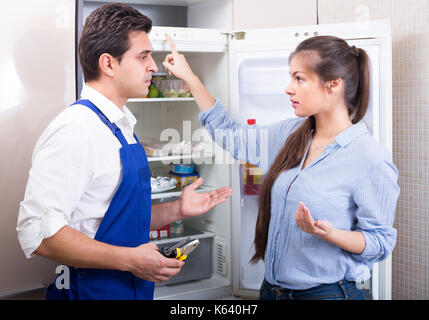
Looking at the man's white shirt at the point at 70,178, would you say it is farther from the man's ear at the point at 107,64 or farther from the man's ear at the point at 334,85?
the man's ear at the point at 334,85

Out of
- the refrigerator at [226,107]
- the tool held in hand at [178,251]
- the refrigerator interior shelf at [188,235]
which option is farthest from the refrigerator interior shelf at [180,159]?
the tool held in hand at [178,251]

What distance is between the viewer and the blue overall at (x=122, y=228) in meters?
0.80

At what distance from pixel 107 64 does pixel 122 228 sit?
1.02 feet

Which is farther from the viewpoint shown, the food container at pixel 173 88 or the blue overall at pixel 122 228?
the food container at pixel 173 88

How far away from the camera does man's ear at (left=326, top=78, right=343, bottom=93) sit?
942 mm

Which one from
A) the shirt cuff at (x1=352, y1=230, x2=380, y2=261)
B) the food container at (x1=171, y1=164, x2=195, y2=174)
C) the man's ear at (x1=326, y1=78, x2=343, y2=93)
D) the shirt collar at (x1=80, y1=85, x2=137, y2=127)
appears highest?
the man's ear at (x1=326, y1=78, x2=343, y2=93)

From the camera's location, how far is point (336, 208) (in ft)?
2.99

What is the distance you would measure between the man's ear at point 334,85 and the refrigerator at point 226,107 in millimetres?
358

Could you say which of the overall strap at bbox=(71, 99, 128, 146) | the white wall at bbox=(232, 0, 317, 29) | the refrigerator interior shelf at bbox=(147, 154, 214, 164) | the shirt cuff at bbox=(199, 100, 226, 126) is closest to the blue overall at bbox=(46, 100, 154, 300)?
the overall strap at bbox=(71, 99, 128, 146)

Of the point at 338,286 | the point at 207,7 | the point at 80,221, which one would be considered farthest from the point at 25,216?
the point at 207,7

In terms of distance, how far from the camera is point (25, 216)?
2.36 feet

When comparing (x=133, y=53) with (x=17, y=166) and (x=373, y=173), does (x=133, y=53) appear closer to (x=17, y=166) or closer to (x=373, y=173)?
(x=17, y=166)

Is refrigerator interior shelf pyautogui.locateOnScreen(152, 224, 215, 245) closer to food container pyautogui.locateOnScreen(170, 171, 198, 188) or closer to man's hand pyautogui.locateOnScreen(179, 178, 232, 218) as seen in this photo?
food container pyautogui.locateOnScreen(170, 171, 198, 188)
